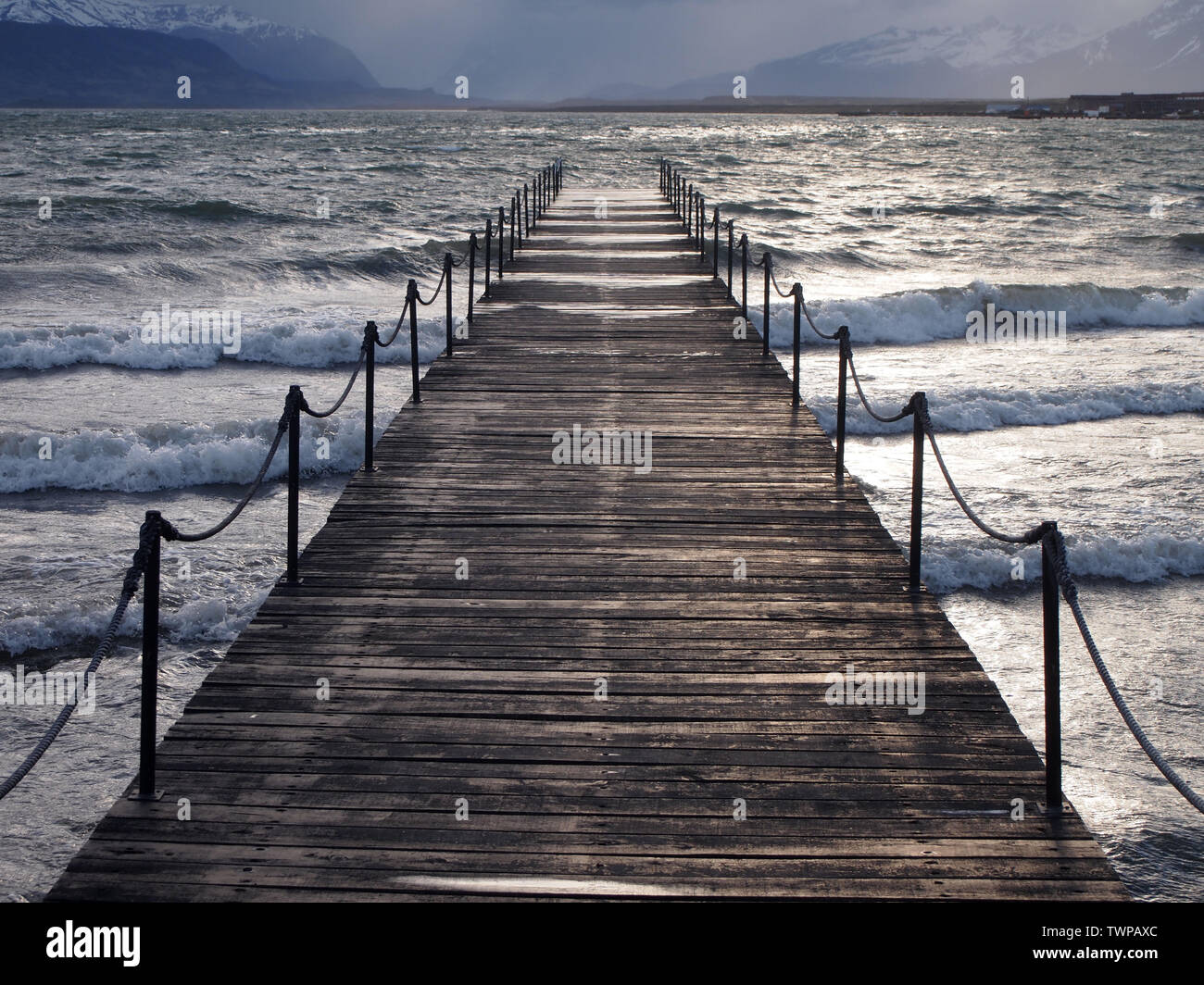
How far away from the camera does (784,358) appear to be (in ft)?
63.7

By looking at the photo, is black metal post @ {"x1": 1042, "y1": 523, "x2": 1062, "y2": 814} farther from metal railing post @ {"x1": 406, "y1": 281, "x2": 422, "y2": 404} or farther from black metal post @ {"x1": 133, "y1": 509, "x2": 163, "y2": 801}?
metal railing post @ {"x1": 406, "y1": 281, "x2": 422, "y2": 404}

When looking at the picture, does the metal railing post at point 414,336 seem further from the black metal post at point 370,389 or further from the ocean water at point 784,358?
the ocean water at point 784,358

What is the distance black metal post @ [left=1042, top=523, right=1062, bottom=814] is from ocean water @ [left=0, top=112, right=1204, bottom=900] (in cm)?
197

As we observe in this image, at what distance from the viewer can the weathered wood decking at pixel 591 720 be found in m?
3.84

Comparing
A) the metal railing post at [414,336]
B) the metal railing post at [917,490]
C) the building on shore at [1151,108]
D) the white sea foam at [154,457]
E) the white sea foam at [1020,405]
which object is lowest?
the white sea foam at [154,457]

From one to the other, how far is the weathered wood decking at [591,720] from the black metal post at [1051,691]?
0.11m

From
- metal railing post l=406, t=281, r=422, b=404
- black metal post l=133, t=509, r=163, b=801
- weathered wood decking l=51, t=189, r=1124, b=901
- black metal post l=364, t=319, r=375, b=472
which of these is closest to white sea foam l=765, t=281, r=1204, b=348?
metal railing post l=406, t=281, r=422, b=404

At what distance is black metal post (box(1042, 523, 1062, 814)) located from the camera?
4180 millimetres

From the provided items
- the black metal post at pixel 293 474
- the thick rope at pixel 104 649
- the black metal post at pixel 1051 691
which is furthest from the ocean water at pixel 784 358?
the thick rope at pixel 104 649

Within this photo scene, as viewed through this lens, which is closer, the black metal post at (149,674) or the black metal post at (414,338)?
the black metal post at (149,674)

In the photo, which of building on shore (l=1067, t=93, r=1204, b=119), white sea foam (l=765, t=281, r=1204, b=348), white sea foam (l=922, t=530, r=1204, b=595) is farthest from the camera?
building on shore (l=1067, t=93, r=1204, b=119)

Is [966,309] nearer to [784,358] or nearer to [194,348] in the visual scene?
[784,358]

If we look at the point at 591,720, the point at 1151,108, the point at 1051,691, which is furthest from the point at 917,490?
the point at 1151,108

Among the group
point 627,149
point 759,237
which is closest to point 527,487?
point 759,237
